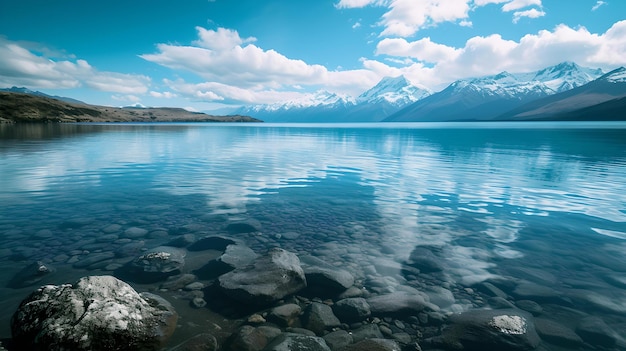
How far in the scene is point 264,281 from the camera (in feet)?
35.1

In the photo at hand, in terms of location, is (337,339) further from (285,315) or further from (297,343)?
(285,315)

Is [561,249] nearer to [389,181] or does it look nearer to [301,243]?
[301,243]

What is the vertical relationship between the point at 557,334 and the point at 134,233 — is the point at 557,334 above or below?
below

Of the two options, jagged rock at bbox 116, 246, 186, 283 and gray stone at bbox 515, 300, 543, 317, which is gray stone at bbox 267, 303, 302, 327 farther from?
gray stone at bbox 515, 300, 543, 317

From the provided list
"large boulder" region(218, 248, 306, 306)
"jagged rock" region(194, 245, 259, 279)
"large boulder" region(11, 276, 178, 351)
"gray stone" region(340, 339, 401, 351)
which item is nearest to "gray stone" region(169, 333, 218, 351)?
"large boulder" region(11, 276, 178, 351)

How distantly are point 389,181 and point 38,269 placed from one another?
2689 centimetres

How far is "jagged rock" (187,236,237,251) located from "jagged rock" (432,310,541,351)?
10.00m

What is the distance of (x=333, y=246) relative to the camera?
15156 mm

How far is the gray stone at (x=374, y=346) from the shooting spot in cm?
773

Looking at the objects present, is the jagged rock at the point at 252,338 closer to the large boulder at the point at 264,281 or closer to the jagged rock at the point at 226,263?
the large boulder at the point at 264,281

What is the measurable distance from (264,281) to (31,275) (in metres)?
8.48

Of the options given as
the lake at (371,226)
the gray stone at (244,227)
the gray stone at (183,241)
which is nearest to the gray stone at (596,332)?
the lake at (371,226)

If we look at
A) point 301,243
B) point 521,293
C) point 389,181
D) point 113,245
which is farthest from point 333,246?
point 389,181

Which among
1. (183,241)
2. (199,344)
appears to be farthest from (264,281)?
(183,241)
